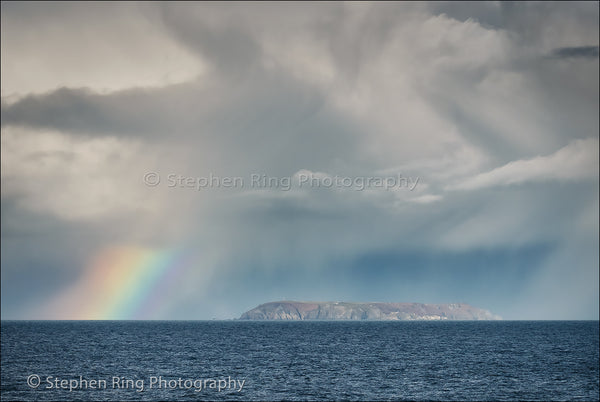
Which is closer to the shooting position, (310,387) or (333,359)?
(310,387)

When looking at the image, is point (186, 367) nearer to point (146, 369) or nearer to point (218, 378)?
point (146, 369)

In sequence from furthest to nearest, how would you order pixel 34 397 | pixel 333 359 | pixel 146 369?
pixel 333 359 → pixel 146 369 → pixel 34 397

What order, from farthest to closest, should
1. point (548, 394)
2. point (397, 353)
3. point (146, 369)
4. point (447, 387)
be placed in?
point (397, 353) → point (146, 369) → point (447, 387) → point (548, 394)

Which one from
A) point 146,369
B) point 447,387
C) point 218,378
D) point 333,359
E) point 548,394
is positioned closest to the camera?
point 548,394

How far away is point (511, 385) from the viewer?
260 feet

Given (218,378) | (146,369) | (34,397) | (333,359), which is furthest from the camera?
(333,359)

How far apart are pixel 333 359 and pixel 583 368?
45552mm

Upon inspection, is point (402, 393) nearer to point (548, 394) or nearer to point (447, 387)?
point (447, 387)

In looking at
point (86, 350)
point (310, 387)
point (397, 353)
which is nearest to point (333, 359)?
point (397, 353)

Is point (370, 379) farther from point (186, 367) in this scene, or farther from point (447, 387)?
point (186, 367)

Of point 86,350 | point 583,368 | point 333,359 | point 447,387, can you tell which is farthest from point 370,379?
point 86,350

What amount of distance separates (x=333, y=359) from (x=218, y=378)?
36.2 m

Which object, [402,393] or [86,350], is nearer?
[402,393]

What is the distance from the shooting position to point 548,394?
72250 mm
